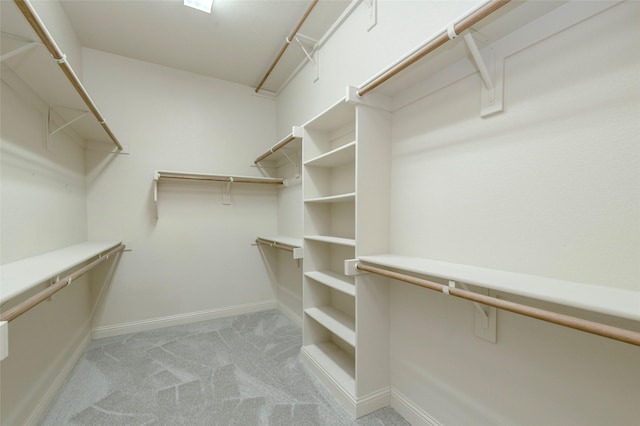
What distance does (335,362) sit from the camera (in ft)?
6.28

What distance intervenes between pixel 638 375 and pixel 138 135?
379cm

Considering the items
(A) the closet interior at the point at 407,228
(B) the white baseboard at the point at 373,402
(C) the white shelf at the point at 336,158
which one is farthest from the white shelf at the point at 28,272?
(B) the white baseboard at the point at 373,402

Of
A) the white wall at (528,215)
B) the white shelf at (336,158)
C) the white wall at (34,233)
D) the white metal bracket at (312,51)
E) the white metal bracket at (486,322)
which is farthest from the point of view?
the white metal bracket at (312,51)

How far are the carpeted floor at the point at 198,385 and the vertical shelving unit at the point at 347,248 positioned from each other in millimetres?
174

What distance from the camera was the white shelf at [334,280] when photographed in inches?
66.4

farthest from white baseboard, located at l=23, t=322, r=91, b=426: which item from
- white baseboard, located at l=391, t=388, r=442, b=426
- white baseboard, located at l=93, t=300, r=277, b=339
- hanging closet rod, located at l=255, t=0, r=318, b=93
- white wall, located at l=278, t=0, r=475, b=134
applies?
hanging closet rod, located at l=255, t=0, r=318, b=93

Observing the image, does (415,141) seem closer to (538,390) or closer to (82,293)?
(538,390)

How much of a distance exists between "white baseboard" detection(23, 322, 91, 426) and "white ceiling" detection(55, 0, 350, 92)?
272 centimetres

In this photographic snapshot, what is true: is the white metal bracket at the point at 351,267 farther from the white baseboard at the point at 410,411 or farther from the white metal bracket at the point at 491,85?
the white metal bracket at the point at 491,85

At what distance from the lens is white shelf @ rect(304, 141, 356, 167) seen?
66.2 inches

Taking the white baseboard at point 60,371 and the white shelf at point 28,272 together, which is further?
the white baseboard at point 60,371

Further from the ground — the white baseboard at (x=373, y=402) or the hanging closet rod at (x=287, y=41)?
the hanging closet rod at (x=287, y=41)

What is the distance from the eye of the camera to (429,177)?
1.43 metres

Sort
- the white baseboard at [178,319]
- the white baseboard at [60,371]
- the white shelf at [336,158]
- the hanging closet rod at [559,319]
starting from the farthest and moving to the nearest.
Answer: the white baseboard at [178,319]
the white shelf at [336,158]
the white baseboard at [60,371]
the hanging closet rod at [559,319]
